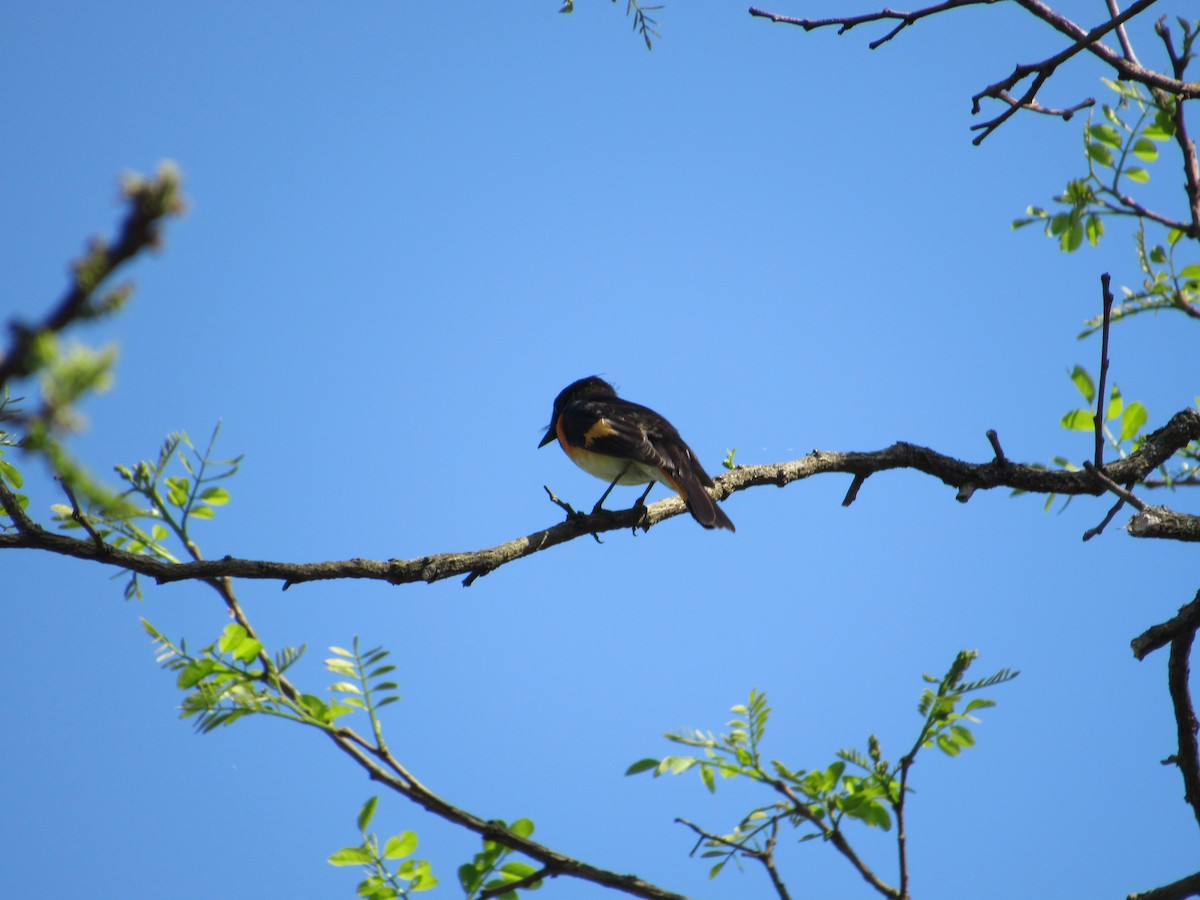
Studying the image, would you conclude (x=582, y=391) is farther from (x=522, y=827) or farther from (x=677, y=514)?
(x=522, y=827)

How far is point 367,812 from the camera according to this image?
262 centimetres

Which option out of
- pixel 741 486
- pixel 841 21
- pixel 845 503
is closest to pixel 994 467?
pixel 845 503

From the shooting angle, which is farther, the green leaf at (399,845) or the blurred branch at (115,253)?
the green leaf at (399,845)

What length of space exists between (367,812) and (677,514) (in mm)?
2257

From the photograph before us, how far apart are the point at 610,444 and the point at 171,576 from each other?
321 cm

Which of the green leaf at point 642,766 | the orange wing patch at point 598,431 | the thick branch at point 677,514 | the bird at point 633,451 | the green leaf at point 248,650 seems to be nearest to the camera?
the thick branch at point 677,514

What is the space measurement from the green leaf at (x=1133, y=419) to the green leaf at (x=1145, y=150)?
1054 mm

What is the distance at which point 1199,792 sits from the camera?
9.81ft

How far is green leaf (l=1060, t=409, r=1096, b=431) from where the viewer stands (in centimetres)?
391


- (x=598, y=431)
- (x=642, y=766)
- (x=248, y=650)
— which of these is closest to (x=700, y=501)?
(x=598, y=431)

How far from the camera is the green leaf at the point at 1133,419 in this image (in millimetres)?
4094

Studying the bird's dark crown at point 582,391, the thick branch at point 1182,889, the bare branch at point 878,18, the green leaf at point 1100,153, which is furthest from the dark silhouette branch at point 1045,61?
the bird's dark crown at point 582,391

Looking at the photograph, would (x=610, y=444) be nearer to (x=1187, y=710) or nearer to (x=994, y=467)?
(x=994, y=467)

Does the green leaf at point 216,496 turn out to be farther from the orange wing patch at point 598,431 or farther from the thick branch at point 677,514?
the orange wing patch at point 598,431
